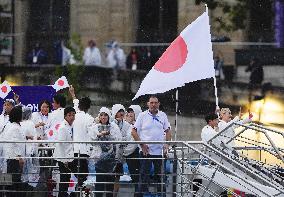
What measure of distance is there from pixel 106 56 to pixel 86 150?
14.7m

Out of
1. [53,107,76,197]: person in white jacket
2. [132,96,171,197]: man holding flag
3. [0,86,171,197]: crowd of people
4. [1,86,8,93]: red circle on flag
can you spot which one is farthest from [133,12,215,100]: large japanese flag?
[1,86,8,93]: red circle on flag

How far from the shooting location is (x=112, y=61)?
2958 cm

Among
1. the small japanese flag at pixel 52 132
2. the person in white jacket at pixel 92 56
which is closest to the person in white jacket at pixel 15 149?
the small japanese flag at pixel 52 132

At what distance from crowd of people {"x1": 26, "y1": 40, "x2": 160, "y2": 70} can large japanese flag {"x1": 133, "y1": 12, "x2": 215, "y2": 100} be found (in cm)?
1235

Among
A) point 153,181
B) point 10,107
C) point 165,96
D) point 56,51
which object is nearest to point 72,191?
point 153,181

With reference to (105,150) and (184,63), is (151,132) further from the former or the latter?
(184,63)

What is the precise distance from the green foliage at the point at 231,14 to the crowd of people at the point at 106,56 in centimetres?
205

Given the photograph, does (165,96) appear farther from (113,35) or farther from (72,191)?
(72,191)

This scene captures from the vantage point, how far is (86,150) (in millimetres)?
15375

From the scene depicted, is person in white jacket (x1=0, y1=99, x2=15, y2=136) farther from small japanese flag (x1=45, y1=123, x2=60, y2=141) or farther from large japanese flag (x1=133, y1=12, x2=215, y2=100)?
large japanese flag (x1=133, y1=12, x2=215, y2=100)

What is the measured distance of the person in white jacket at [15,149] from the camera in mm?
14672

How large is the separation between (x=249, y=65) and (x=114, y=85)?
398cm

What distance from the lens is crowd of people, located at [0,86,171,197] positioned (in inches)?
579

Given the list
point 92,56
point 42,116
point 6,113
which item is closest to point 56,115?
point 42,116
